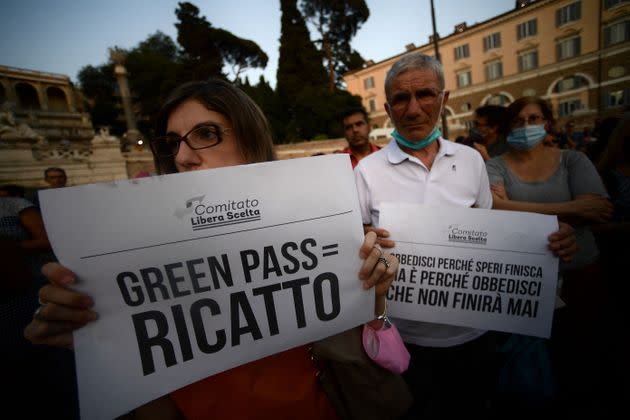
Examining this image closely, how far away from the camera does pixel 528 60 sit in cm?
2758

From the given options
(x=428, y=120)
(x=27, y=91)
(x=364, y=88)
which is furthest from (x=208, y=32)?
(x=428, y=120)

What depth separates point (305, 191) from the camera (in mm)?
1009

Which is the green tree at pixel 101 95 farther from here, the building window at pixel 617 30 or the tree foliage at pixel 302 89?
the building window at pixel 617 30

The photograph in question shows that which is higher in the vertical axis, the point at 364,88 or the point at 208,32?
the point at 208,32

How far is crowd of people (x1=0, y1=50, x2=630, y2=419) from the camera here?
1096 millimetres

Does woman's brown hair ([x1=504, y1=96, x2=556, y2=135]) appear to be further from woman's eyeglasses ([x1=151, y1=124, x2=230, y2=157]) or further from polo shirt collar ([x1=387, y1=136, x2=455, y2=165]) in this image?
woman's eyeglasses ([x1=151, y1=124, x2=230, y2=157])

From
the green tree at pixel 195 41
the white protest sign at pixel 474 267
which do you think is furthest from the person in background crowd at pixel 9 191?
the green tree at pixel 195 41

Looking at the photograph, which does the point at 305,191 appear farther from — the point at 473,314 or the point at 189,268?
the point at 473,314

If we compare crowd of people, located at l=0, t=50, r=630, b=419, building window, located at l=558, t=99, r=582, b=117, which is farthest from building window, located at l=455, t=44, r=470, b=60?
crowd of people, located at l=0, t=50, r=630, b=419

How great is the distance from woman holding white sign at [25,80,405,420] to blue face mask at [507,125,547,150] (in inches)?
71.3

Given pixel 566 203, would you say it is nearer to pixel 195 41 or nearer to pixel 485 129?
pixel 485 129

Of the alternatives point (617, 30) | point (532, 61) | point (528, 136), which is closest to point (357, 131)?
point (528, 136)

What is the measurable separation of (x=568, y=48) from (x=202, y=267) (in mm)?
36210

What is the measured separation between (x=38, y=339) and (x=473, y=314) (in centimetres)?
184
